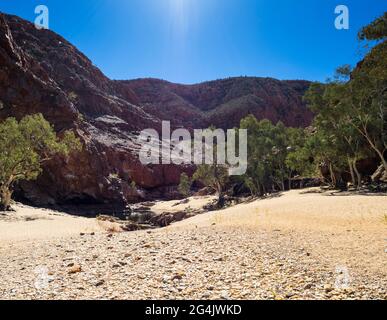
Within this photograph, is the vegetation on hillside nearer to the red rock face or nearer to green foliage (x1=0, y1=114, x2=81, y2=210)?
the red rock face

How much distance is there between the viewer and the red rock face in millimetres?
50500

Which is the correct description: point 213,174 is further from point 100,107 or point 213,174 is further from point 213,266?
point 100,107

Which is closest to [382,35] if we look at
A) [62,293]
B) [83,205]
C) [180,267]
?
[180,267]

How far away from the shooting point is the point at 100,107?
88.3m

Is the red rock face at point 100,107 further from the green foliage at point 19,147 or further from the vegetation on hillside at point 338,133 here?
the vegetation on hillside at point 338,133

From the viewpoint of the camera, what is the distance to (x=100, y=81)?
101750 millimetres

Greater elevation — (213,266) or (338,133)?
(338,133)

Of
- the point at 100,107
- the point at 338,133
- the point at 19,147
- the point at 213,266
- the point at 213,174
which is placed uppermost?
the point at 100,107

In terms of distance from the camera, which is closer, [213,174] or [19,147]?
[19,147]

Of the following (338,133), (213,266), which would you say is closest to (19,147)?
(213,266)

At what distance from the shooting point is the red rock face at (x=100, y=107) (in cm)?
5050

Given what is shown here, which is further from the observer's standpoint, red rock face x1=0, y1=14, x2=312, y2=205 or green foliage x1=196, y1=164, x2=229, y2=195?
red rock face x1=0, y1=14, x2=312, y2=205

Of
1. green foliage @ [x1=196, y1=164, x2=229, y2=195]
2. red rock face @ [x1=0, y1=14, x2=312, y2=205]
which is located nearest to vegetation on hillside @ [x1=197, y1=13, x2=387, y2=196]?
green foliage @ [x1=196, y1=164, x2=229, y2=195]

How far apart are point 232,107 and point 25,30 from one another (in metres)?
80.4
